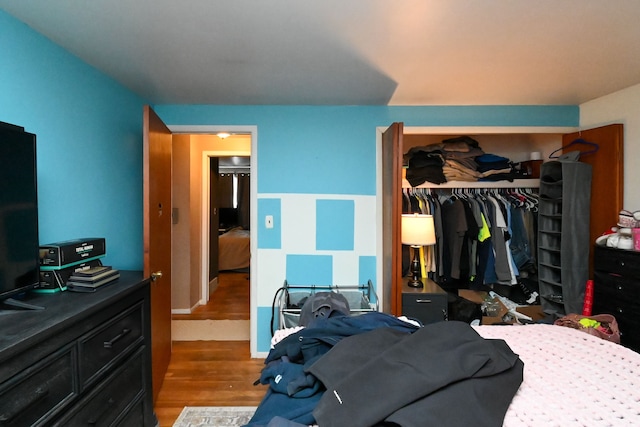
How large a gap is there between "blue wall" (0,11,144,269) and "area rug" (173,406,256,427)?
3.79ft

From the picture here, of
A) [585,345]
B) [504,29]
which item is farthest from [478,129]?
[585,345]

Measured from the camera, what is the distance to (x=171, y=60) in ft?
6.24

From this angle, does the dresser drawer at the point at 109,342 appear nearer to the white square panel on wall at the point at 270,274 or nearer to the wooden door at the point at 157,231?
the wooden door at the point at 157,231

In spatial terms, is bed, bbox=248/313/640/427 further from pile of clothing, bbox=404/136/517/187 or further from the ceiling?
pile of clothing, bbox=404/136/517/187

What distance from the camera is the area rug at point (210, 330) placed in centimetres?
313

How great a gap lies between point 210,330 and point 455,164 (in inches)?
122

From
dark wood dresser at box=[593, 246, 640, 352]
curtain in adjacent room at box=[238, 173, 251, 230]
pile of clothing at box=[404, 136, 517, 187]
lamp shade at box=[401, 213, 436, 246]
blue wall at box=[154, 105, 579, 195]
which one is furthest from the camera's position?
curtain in adjacent room at box=[238, 173, 251, 230]

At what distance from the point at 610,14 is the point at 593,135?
4.98 feet

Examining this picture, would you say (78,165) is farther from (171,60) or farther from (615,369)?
(615,369)

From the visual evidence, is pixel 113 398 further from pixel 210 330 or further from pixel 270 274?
pixel 210 330

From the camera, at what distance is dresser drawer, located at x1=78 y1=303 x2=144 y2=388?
3.98ft

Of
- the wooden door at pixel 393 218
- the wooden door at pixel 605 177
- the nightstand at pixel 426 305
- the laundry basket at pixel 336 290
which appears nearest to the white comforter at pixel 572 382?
the wooden door at pixel 393 218

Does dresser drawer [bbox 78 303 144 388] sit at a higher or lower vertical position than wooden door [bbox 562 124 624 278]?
lower

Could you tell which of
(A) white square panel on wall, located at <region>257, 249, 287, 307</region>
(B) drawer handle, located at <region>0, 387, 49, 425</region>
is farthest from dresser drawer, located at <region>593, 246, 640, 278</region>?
(B) drawer handle, located at <region>0, 387, 49, 425</region>
